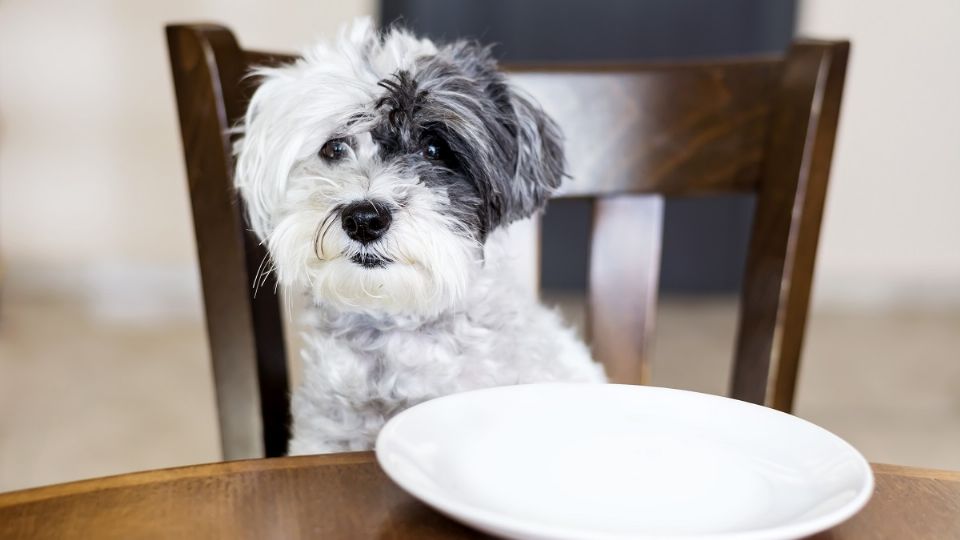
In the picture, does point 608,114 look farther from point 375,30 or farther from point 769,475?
point 769,475

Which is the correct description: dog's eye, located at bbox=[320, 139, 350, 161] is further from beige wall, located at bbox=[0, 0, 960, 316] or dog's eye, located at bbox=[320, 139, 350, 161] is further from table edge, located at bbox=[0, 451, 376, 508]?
beige wall, located at bbox=[0, 0, 960, 316]

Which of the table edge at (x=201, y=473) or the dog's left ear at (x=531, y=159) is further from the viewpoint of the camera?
the dog's left ear at (x=531, y=159)

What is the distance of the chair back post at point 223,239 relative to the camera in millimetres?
990

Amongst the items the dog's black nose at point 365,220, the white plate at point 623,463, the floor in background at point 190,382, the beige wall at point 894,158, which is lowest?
the floor in background at point 190,382

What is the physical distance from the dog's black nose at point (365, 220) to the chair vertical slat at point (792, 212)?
1.33 ft

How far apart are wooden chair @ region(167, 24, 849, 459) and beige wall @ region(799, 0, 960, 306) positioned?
2558mm

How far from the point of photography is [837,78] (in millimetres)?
1025

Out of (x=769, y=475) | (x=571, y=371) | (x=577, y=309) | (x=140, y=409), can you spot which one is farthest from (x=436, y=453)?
(x=577, y=309)

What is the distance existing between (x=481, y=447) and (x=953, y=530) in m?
0.28

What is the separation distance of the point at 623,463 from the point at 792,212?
50cm

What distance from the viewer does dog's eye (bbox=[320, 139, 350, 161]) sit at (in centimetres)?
111

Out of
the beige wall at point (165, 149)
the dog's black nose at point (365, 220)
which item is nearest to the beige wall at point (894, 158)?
the beige wall at point (165, 149)

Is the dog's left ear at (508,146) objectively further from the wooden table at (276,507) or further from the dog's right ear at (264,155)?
the wooden table at (276,507)

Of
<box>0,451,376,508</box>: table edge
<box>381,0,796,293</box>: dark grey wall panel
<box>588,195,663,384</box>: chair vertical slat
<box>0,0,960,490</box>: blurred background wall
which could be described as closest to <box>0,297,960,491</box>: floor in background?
<box>0,0,960,490</box>: blurred background wall
